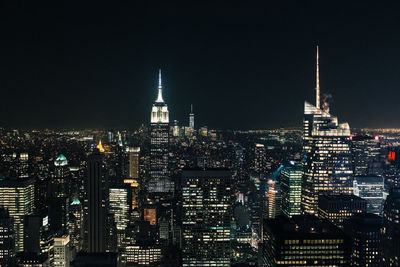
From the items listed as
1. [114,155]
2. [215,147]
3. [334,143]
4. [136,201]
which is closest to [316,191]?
[334,143]

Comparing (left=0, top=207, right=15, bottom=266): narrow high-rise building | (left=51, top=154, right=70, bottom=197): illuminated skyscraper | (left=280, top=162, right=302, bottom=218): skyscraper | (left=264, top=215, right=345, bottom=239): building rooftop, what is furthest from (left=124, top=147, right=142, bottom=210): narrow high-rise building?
(left=264, top=215, right=345, bottom=239): building rooftop

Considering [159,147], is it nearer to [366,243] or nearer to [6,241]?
[6,241]

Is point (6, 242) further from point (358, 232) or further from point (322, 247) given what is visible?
point (358, 232)

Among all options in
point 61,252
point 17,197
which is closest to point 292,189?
point 61,252

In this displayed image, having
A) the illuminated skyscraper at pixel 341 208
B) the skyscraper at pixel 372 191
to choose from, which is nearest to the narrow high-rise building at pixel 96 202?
the illuminated skyscraper at pixel 341 208

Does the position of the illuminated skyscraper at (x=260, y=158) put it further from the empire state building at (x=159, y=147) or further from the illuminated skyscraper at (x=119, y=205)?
the illuminated skyscraper at (x=119, y=205)

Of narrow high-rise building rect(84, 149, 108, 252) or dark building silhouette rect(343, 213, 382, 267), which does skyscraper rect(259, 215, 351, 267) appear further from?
narrow high-rise building rect(84, 149, 108, 252)
